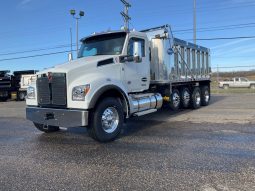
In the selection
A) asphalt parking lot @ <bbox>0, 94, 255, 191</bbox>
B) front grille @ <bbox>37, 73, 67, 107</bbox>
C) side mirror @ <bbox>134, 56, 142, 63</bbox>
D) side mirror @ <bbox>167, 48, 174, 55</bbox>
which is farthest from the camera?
side mirror @ <bbox>167, 48, 174, 55</bbox>

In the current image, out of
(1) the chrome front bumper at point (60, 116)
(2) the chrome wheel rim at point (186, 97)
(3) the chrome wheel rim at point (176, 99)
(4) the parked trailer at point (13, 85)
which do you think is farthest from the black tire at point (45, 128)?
(4) the parked trailer at point (13, 85)

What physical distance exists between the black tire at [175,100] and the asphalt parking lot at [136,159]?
2605 mm

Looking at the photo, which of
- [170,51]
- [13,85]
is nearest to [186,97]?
[170,51]

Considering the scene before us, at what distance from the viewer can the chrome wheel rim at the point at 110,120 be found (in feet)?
24.9

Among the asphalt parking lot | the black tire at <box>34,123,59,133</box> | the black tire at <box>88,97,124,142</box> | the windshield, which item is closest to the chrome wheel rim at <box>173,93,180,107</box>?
the asphalt parking lot

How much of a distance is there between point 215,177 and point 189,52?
941 cm

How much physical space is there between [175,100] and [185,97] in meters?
1.26

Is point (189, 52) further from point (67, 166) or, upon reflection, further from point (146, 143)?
point (67, 166)

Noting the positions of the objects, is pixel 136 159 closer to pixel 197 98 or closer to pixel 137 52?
pixel 137 52

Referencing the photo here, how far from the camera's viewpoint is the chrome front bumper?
23.1ft

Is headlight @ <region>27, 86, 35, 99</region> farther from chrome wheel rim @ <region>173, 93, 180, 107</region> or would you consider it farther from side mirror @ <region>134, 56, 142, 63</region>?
chrome wheel rim @ <region>173, 93, 180, 107</region>

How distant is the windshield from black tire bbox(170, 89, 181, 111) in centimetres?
408

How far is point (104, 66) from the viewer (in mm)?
7984

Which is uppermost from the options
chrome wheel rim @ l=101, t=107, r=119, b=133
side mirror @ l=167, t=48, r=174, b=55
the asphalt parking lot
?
side mirror @ l=167, t=48, r=174, b=55
